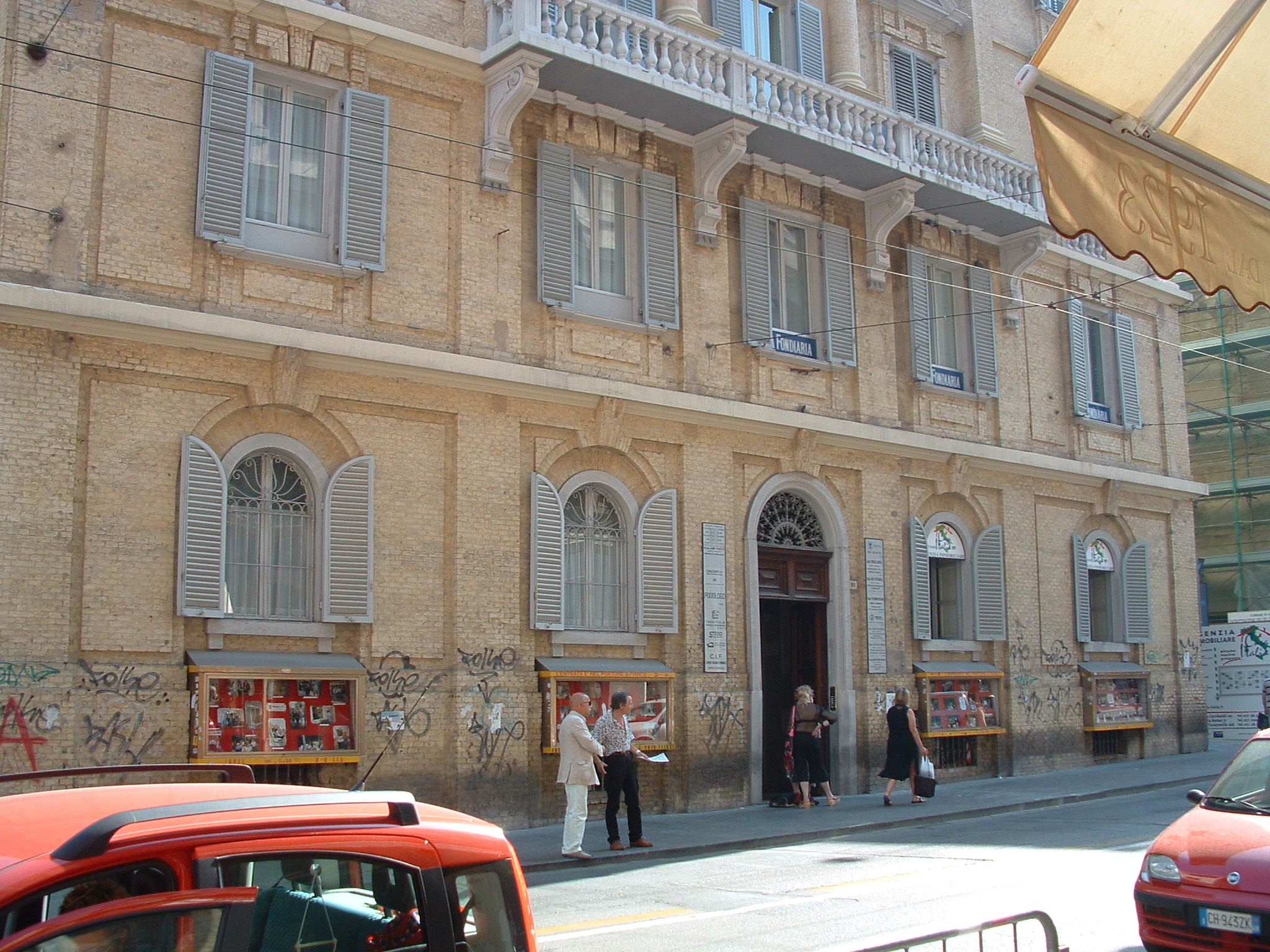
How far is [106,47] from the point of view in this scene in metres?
14.5

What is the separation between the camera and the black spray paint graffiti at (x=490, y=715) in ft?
52.1

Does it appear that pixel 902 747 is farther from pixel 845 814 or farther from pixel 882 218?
pixel 882 218

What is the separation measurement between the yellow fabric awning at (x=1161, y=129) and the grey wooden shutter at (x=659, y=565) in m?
12.8

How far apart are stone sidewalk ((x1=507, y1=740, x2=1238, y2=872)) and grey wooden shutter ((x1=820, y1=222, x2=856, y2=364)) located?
22.7 ft

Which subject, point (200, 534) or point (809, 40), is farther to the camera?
point (809, 40)

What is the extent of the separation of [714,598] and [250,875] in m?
15.0

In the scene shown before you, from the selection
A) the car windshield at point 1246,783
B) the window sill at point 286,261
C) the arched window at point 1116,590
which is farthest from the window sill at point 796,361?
the car windshield at point 1246,783

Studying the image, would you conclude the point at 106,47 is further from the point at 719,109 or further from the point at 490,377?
the point at 719,109

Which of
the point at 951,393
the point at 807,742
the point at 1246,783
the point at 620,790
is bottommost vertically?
the point at 620,790

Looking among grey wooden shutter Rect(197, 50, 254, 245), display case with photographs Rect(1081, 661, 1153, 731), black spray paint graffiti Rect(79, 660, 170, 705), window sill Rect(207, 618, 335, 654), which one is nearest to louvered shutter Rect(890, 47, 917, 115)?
display case with photographs Rect(1081, 661, 1153, 731)

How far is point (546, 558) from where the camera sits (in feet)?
55.4

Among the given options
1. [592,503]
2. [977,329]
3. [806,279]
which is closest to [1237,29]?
[592,503]

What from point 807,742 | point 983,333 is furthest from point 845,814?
point 983,333

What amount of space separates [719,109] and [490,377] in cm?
522
